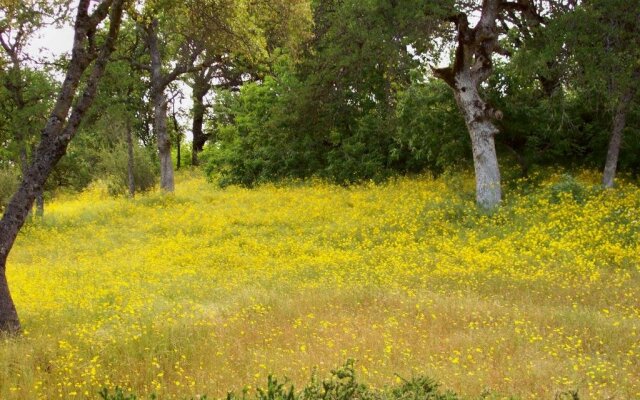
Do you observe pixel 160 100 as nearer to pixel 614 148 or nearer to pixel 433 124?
pixel 433 124

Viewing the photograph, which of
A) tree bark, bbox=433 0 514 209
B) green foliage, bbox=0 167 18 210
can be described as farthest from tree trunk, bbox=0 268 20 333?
green foliage, bbox=0 167 18 210

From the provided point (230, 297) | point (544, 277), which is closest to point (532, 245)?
point (544, 277)

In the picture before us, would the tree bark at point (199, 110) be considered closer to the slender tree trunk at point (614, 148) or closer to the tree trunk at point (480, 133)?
the tree trunk at point (480, 133)

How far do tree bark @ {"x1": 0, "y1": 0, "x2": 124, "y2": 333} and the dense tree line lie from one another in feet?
0.06

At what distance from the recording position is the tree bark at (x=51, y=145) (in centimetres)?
737

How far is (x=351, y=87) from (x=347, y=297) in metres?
15.0

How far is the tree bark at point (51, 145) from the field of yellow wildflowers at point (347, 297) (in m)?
0.74

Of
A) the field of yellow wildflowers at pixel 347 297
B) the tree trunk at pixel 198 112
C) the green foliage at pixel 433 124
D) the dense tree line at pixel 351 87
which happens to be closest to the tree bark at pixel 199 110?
the tree trunk at pixel 198 112

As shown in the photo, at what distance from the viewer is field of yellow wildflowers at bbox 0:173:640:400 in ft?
20.2

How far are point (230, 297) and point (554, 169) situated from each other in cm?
1309

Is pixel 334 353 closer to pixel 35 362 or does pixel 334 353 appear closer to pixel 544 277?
pixel 35 362

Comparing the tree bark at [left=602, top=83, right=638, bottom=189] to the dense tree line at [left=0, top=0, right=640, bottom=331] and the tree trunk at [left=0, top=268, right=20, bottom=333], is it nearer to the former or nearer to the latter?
the dense tree line at [left=0, top=0, right=640, bottom=331]

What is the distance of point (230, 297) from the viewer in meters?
9.23

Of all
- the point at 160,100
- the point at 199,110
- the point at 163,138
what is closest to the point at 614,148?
the point at 163,138
